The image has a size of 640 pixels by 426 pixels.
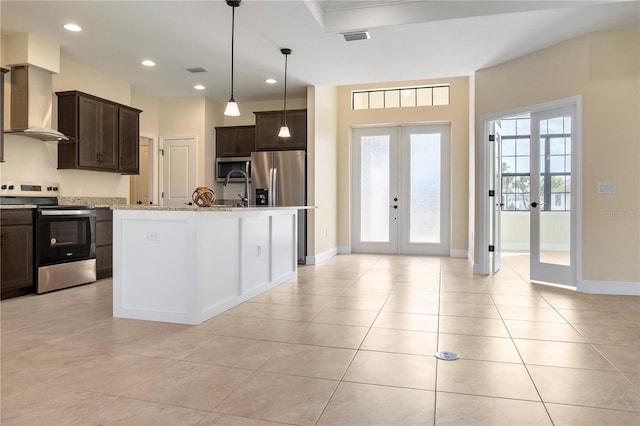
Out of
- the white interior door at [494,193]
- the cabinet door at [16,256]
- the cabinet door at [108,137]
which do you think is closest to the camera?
the cabinet door at [16,256]

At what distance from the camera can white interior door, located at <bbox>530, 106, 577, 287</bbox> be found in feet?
15.2

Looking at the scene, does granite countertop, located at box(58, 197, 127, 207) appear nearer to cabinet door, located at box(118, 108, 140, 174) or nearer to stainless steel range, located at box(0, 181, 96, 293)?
stainless steel range, located at box(0, 181, 96, 293)

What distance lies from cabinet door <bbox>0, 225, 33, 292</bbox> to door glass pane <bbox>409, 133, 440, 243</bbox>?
596 centimetres

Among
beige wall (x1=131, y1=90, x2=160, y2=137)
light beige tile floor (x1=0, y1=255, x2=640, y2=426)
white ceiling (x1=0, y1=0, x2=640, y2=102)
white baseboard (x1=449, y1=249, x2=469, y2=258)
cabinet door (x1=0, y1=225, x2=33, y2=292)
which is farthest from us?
white baseboard (x1=449, y1=249, x2=469, y2=258)

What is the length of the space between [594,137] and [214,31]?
4258mm

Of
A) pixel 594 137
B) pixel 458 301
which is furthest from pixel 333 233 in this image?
pixel 594 137

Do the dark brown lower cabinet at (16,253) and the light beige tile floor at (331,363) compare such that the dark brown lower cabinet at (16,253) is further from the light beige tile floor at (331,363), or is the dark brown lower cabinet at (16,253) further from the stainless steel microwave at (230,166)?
the stainless steel microwave at (230,166)

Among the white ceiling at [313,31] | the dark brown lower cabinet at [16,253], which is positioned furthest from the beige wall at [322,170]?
the dark brown lower cabinet at [16,253]

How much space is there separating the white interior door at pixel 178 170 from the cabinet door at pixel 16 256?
3067mm

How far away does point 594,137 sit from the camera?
4441mm

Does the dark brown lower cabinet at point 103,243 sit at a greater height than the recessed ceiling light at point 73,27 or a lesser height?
lesser

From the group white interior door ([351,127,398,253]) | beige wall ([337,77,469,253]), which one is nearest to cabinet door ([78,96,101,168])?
beige wall ([337,77,469,253])

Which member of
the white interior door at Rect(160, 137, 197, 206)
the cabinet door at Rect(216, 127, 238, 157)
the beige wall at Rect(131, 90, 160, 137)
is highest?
the beige wall at Rect(131, 90, 160, 137)

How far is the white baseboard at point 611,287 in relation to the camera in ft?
14.3
